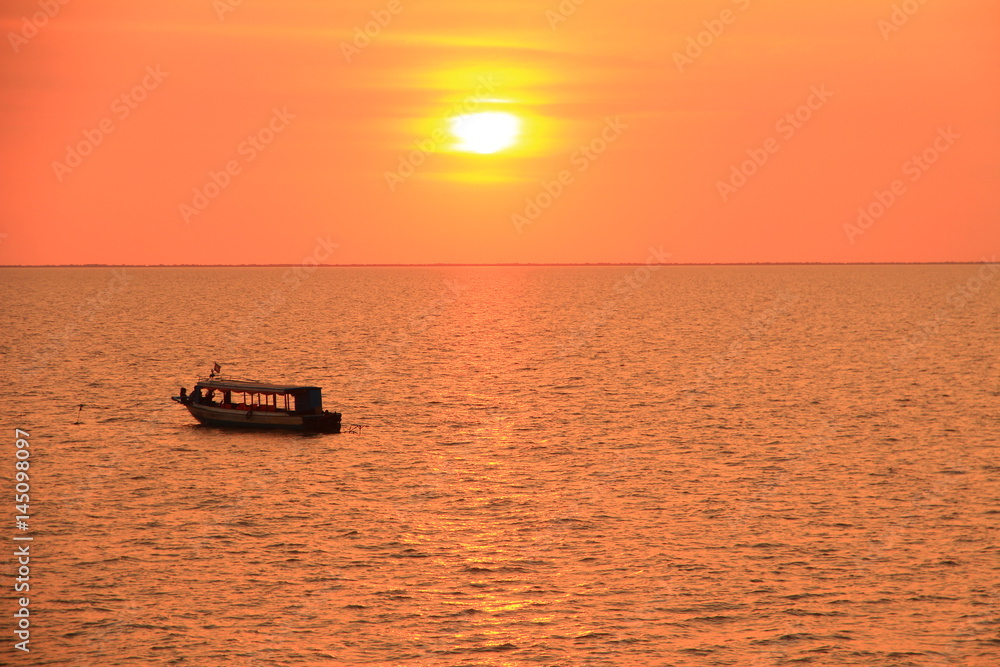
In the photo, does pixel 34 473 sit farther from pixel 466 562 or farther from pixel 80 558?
pixel 466 562

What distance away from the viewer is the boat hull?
78.0 metres

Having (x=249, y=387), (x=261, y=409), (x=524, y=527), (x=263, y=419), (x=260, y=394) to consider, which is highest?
(x=249, y=387)

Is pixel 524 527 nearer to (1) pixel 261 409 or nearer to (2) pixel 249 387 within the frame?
(1) pixel 261 409

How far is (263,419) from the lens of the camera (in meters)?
79.9

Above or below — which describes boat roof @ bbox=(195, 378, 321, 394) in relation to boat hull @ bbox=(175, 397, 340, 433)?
above

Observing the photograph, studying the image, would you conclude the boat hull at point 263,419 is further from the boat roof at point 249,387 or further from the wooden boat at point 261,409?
the boat roof at point 249,387

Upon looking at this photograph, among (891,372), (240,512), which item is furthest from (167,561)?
(891,372)

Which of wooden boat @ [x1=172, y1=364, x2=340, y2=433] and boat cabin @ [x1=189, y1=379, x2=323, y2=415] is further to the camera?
boat cabin @ [x1=189, y1=379, x2=323, y2=415]

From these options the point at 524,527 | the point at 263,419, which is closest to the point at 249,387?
the point at 263,419

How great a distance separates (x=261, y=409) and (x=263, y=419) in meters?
1.77

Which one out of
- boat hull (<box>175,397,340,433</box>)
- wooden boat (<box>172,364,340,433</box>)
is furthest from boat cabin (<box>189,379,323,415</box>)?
boat hull (<box>175,397,340,433</box>)

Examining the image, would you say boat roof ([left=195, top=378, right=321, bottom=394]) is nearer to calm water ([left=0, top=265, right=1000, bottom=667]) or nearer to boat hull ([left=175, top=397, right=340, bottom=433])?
boat hull ([left=175, top=397, right=340, bottom=433])

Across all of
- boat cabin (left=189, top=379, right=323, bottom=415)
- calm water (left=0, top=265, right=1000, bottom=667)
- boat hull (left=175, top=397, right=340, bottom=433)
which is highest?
boat cabin (left=189, top=379, right=323, bottom=415)

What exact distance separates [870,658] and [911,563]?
10.6m
